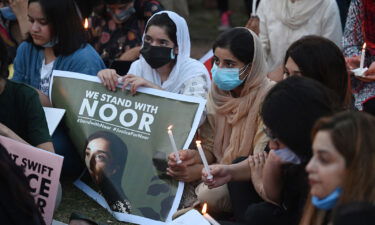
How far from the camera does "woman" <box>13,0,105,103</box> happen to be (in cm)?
468

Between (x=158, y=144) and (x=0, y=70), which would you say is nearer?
(x=0, y=70)

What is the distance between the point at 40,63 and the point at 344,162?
9.65ft

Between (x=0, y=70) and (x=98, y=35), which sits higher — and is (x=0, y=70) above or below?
above

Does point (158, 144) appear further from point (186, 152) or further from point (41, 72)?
point (41, 72)

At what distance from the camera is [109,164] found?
4.24 m

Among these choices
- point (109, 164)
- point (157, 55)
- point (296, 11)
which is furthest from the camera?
point (296, 11)

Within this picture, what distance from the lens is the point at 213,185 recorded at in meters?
3.68

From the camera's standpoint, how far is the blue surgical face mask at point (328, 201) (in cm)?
244

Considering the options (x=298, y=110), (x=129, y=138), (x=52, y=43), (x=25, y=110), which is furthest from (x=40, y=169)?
(x=298, y=110)

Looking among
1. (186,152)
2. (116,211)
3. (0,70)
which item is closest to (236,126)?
(186,152)

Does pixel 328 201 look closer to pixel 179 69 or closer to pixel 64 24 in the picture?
pixel 179 69

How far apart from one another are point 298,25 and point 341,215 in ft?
10.8

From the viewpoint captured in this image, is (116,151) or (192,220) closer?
(192,220)

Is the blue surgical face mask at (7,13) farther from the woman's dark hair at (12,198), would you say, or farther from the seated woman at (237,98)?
the woman's dark hair at (12,198)
